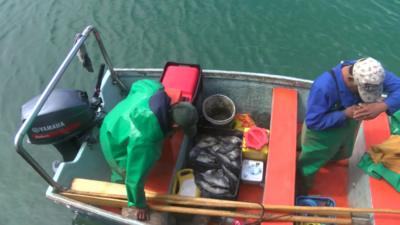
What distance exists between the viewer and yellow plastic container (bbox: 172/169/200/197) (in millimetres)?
4906

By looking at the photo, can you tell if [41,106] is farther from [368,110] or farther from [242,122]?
[368,110]

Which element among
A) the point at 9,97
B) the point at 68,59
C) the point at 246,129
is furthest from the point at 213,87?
the point at 9,97

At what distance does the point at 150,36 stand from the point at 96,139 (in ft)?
14.6


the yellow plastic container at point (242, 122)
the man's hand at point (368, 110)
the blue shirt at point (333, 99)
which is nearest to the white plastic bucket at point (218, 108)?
the yellow plastic container at point (242, 122)

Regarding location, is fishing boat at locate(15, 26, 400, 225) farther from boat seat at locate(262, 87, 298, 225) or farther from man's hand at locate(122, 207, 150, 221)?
man's hand at locate(122, 207, 150, 221)

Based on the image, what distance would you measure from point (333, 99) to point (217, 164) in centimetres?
181

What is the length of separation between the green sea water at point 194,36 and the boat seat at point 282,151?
2.87 metres

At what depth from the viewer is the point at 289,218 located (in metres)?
4.35

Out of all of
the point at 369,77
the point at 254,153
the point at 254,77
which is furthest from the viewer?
the point at 254,77

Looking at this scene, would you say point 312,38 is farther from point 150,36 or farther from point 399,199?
point 399,199

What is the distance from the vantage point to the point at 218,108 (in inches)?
230

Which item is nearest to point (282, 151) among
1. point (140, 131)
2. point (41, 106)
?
point (140, 131)

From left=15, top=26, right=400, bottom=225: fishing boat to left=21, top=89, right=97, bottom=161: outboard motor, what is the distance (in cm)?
2

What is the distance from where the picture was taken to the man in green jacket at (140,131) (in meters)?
4.05
